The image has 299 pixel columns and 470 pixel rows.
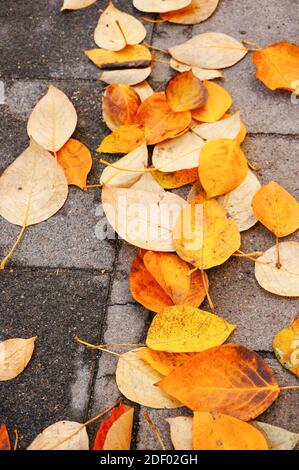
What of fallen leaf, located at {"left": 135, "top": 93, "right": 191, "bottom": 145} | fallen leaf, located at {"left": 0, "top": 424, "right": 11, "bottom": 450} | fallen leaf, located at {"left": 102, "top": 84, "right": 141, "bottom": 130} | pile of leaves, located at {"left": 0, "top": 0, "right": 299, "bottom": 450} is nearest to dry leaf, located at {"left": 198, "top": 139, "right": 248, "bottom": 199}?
pile of leaves, located at {"left": 0, "top": 0, "right": 299, "bottom": 450}

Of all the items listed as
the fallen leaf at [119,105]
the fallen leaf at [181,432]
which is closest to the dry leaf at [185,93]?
the fallen leaf at [119,105]

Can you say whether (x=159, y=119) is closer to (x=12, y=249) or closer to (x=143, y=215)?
(x=143, y=215)

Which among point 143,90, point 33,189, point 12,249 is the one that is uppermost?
point 143,90

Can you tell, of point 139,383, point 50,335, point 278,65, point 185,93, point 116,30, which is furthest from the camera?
point 116,30

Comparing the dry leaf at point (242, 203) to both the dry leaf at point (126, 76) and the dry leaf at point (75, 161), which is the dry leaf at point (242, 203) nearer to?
the dry leaf at point (75, 161)

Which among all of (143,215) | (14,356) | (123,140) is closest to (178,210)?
(143,215)
